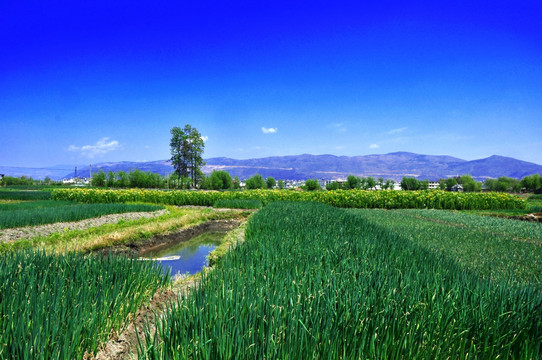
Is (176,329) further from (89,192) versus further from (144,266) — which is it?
(89,192)

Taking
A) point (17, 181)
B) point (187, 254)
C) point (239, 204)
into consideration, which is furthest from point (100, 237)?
point (17, 181)

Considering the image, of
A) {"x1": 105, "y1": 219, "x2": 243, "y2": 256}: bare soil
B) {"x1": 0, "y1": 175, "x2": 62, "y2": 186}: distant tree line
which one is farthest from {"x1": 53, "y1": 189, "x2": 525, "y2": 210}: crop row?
{"x1": 0, "y1": 175, "x2": 62, "y2": 186}: distant tree line

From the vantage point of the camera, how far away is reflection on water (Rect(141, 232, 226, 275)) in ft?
28.1

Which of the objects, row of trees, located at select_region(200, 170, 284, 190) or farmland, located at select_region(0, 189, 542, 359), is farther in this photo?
row of trees, located at select_region(200, 170, 284, 190)

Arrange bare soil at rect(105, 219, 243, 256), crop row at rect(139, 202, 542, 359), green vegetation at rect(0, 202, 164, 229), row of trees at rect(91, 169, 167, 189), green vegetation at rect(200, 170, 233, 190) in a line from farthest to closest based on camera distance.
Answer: green vegetation at rect(200, 170, 233, 190) < row of trees at rect(91, 169, 167, 189) < green vegetation at rect(0, 202, 164, 229) < bare soil at rect(105, 219, 243, 256) < crop row at rect(139, 202, 542, 359)

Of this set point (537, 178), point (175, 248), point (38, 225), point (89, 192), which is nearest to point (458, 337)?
point (175, 248)

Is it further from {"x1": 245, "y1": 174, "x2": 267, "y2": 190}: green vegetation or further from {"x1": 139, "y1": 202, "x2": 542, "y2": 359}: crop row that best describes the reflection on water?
{"x1": 245, "y1": 174, "x2": 267, "y2": 190}: green vegetation

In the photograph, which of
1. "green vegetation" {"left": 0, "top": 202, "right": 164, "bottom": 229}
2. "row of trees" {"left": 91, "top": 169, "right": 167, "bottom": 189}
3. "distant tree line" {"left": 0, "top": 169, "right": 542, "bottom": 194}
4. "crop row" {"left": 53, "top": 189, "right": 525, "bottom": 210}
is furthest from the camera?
"distant tree line" {"left": 0, "top": 169, "right": 542, "bottom": 194}

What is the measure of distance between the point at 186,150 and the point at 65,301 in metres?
64.4

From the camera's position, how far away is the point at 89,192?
1021 inches

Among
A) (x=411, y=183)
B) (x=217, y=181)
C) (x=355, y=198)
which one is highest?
(x=217, y=181)

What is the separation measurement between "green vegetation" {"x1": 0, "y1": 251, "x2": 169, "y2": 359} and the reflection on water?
3.75 metres

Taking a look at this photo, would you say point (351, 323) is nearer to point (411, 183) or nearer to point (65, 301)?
point (65, 301)

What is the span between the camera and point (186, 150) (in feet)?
211
